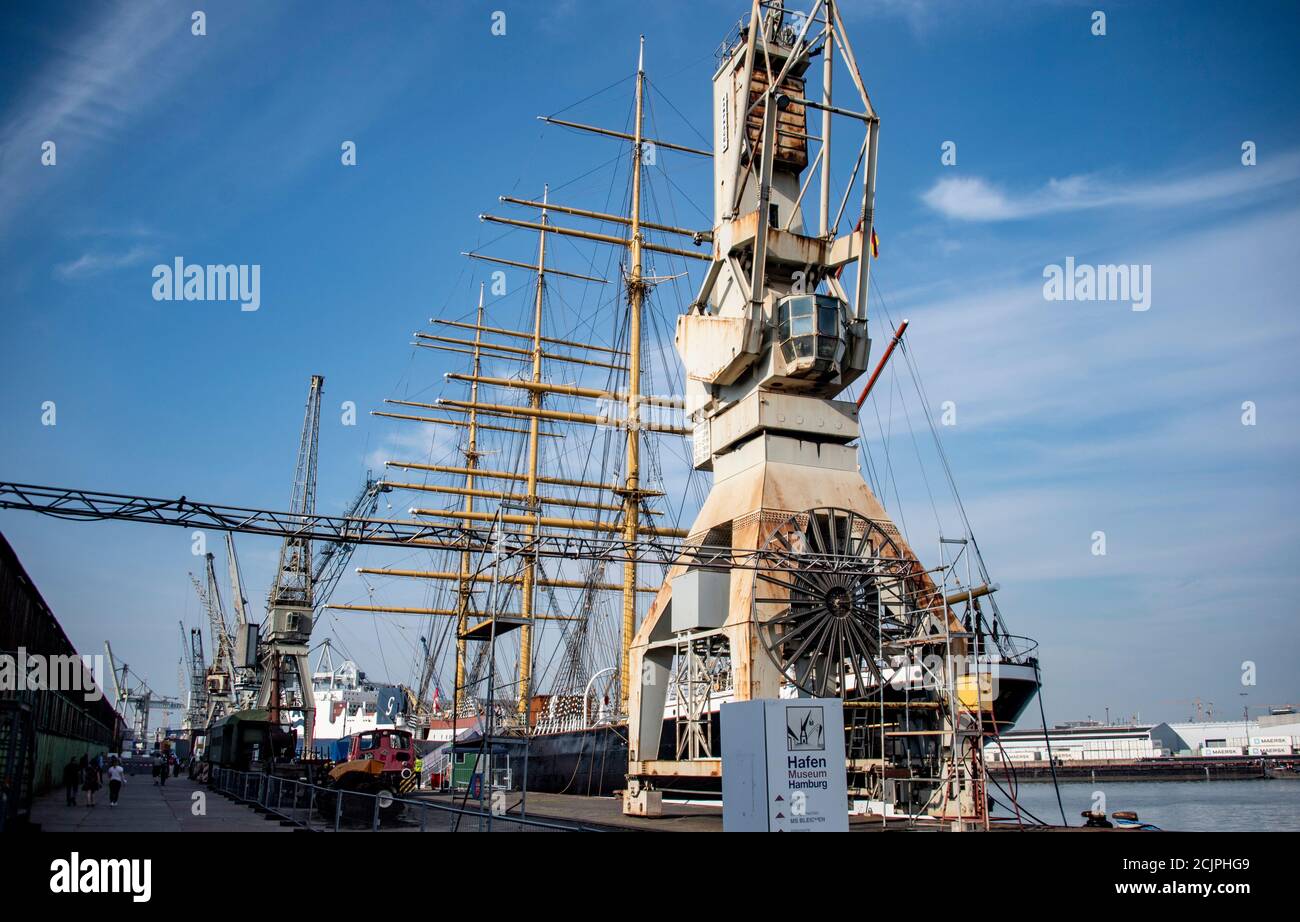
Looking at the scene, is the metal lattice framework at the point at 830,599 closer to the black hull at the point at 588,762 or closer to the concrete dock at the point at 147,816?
the black hull at the point at 588,762

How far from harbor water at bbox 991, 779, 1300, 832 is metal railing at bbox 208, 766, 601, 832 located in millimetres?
19631

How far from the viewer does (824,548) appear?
27.5 metres

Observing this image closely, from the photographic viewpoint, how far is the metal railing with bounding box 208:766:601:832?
16.2 m

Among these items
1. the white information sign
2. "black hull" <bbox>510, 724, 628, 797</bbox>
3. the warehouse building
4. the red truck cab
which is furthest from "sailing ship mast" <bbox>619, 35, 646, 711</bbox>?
the warehouse building

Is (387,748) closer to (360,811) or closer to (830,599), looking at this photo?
(360,811)

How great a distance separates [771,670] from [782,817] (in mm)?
11785

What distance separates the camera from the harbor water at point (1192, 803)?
45.2 metres

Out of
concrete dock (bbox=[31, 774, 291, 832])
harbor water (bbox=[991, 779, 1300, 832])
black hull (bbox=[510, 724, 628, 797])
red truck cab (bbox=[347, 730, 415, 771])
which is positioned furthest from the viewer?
harbor water (bbox=[991, 779, 1300, 832])

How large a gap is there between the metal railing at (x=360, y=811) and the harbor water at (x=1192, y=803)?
19.6 meters

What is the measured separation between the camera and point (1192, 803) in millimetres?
62312

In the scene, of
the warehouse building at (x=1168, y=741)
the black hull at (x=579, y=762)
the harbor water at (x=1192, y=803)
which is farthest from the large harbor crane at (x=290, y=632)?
the warehouse building at (x=1168, y=741)

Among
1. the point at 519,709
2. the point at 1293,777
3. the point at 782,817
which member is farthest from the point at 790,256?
the point at 1293,777

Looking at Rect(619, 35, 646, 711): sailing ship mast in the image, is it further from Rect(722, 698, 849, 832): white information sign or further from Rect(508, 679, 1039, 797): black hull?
Rect(722, 698, 849, 832): white information sign
